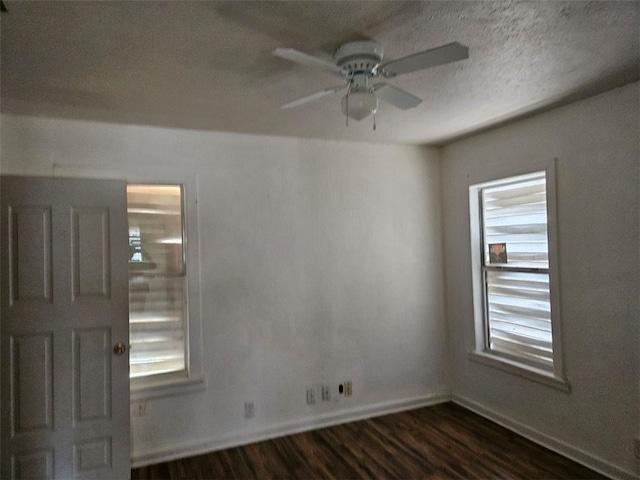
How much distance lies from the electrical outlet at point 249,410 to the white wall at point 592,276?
2.09 meters

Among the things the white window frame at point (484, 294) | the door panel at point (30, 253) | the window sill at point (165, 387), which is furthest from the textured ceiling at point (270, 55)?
the window sill at point (165, 387)

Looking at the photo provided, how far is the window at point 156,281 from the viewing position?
10.3ft

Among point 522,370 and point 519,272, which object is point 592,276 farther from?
point 522,370

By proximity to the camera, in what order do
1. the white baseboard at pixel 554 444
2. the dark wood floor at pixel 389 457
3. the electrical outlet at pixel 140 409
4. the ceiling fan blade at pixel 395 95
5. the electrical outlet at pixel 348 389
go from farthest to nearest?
the electrical outlet at pixel 348 389, the electrical outlet at pixel 140 409, the dark wood floor at pixel 389 457, the white baseboard at pixel 554 444, the ceiling fan blade at pixel 395 95

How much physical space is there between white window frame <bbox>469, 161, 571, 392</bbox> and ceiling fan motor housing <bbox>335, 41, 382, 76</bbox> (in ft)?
6.03

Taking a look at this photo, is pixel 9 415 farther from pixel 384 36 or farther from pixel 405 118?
pixel 405 118

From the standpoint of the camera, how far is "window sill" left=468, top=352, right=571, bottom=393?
3.05m

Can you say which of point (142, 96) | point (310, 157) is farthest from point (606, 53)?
point (142, 96)

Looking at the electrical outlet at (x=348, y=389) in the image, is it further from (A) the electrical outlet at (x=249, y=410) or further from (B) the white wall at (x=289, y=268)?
(A) the electrical outlet at (x=249, y=410)

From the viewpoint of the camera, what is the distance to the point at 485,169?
144 inches

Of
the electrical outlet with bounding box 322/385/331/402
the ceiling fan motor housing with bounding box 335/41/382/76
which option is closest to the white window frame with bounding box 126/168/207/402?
the electrical outlet with bounding box 322/385/331/402

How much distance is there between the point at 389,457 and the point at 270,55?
279cm

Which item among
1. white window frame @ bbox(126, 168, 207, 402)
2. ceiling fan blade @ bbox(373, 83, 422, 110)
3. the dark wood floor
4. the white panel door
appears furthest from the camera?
white window frame @ bbox(126, 168, 207, 402)

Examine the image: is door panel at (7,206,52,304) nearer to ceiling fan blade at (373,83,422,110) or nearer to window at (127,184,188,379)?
window at (127,184,188,379)
